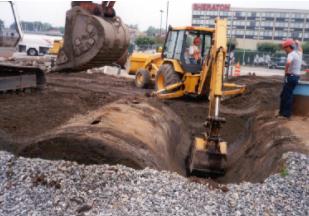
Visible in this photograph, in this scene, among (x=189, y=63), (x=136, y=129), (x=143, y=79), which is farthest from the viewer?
(x=143, y=79)

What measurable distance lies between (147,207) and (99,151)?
1.46 metres

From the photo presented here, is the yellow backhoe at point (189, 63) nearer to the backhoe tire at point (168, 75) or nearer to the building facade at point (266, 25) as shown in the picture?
the backhoe tire at point (168, 75)

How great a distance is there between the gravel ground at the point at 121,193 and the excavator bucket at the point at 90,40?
7065mm

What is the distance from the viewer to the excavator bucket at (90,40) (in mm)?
12891

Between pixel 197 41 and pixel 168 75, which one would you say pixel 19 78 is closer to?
pixel 168 75

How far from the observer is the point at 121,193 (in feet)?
17.9

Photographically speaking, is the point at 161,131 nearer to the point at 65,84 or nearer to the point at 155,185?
the point at 155,185

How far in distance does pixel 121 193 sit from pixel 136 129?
9.86 feet

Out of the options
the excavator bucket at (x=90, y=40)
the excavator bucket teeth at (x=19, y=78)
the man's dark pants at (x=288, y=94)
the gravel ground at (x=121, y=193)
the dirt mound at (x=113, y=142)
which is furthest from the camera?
the excavator bucket at (x=90, y=40)

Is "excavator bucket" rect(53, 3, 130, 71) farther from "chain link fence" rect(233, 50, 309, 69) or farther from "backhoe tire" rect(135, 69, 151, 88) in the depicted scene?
"chain link fence" rect(233, 50, 309, 69)

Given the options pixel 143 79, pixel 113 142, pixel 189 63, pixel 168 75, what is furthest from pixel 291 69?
pixel 143 79

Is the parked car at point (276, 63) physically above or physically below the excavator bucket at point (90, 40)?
below

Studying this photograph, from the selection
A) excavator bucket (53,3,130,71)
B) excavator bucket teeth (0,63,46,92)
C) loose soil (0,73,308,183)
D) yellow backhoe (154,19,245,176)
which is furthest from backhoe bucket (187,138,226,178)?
excavator bucket (53,3,130,71)

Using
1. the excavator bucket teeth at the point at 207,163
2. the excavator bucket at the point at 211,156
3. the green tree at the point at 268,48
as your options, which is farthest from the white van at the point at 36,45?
the excavator bucket teeth at the point at 207,163
